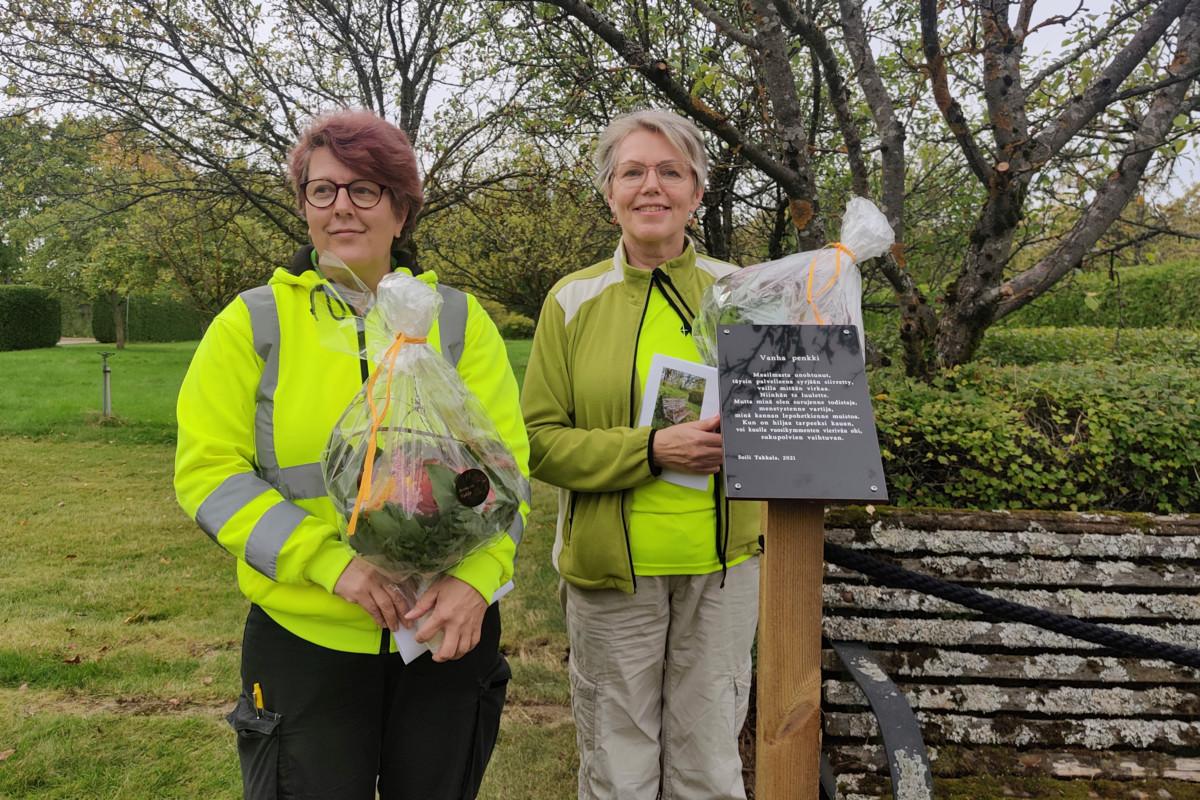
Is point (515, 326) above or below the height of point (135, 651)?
above

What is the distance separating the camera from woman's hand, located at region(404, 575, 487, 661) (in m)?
1.67

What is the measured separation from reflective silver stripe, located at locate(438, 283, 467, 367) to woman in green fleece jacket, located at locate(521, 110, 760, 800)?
1.37ft

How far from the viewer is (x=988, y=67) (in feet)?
11.2

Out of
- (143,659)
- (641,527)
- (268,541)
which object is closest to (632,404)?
(641,527)

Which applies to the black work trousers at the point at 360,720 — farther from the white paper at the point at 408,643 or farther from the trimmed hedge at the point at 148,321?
the trimmed hedge at the point at 148,321

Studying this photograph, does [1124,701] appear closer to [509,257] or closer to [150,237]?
[150,237]

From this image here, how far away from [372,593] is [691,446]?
91 cm

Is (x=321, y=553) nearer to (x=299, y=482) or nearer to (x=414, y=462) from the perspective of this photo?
(x=299, y=482)

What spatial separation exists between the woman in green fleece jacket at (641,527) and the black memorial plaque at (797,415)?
20.0 inches

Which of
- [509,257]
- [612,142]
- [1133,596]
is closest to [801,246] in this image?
[612,142]

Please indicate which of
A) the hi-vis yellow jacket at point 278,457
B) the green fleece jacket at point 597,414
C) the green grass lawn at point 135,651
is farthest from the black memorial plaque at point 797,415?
A: the green grass lawn at point 135,651

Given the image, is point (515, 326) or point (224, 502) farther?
point (515, 326)

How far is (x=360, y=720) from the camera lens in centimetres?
177

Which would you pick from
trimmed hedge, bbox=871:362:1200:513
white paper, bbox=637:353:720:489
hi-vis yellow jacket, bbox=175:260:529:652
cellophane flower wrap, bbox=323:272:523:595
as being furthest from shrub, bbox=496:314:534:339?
cellophane flower wrap, bbox=323:272:523:595
